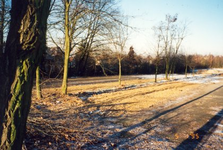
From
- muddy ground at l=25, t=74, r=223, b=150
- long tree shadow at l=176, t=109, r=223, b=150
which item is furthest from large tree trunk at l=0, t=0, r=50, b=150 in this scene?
long tree shadow at l=176, t=109, r=223, b=150

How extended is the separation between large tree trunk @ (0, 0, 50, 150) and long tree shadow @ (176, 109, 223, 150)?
3625mm

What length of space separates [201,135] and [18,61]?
516 cm

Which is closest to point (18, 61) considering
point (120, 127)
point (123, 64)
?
point (120, 127)

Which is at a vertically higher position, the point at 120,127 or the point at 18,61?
the point at 18,61

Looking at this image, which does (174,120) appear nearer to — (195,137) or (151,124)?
(151,124)

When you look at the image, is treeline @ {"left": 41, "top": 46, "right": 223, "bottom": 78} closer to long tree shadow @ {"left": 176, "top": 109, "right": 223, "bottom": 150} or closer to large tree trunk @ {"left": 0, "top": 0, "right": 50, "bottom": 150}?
long tree shadow @ {"left": 176, "top": 109, "right": 223, "bottom": 150}

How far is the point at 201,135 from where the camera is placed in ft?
16.5

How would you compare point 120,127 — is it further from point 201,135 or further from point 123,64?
point 123,64

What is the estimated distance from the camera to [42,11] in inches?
88.4

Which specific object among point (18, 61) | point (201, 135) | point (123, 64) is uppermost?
point (123, 64)

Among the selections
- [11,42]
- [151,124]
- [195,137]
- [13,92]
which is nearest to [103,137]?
Result: [151,124]

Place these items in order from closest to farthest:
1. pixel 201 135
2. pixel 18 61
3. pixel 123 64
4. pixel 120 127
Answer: pixel 18 61, pixel 201 135, pixel 120 127, pixel 123 64

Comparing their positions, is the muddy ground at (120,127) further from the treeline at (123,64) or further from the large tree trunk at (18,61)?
the treeline at (123,64)

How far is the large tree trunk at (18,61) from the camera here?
214 cm
